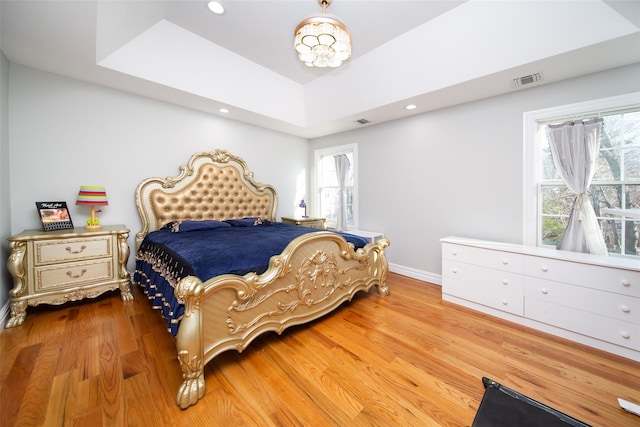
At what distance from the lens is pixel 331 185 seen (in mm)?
4738

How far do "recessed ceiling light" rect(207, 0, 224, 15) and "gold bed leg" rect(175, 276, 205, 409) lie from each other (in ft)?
8.22

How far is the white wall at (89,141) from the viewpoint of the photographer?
2455mm

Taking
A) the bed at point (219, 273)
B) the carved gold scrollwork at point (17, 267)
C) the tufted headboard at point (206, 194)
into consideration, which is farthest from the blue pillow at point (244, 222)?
the carved gold scrollwork at point (17, 267)

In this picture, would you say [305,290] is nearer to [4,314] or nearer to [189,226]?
[189,226]

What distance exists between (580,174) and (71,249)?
4.92 metres

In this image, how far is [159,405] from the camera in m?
1.36

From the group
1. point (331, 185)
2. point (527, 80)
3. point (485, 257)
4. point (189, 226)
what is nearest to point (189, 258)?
point (189, 226)

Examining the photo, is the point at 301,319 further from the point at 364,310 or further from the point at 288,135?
the point at 288,135

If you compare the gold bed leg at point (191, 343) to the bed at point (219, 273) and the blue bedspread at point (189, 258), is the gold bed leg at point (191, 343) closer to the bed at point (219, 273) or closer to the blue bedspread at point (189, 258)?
the bed at point (219, 273)

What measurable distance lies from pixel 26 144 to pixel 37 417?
2.63 metres

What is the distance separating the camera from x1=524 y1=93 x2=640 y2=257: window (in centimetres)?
216

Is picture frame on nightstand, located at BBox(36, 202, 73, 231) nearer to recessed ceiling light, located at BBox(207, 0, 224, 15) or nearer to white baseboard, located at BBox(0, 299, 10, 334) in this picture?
white baseboard, located at BBox(0, 299, 10, 334)

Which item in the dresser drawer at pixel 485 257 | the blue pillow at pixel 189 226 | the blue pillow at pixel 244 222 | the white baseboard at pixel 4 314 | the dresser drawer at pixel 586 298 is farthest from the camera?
the blue pillow at pixel 244 222

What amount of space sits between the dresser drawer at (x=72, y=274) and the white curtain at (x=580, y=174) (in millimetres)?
4648
